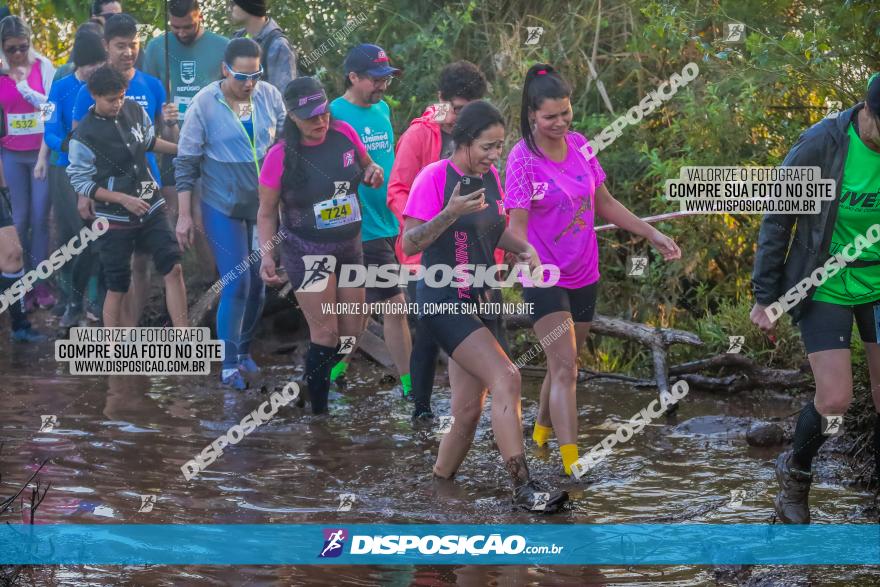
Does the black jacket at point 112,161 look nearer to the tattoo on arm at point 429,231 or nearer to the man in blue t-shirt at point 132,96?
the man in blue t-shirt at point 132,96

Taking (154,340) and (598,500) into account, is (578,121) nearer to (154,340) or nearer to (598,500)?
(154,340)

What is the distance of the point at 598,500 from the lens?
21.6ft

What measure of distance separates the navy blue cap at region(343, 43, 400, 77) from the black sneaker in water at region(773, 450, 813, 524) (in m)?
3.92

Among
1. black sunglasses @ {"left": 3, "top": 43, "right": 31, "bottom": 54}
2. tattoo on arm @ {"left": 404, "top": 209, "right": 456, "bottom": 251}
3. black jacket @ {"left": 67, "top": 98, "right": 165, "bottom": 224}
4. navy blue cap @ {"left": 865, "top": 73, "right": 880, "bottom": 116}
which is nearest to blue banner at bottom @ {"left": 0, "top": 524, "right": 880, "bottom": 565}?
tattoo on arm @ {"left": 404, "top": 209, "right": 456, "bottom": 251}

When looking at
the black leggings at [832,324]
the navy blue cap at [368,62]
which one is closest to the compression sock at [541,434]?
the black leggings at [832,324]

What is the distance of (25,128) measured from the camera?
11125mm

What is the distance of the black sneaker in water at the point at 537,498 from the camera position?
6207 millimetres

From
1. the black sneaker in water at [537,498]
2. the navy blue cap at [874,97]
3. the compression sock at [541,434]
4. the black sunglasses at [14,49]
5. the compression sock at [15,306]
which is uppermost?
the black sunglasses at [14,49]

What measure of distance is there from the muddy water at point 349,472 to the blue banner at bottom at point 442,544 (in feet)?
0.28

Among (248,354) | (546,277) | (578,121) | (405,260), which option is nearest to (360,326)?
(405,260)

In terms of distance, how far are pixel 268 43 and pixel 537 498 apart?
5.24 metres

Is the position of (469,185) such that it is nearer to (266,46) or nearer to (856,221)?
(856,221)

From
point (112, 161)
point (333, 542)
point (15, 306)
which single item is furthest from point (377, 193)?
point (15, 306)

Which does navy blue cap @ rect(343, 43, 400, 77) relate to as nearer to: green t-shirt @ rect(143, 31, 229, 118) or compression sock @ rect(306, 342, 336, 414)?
compression sock @ rect(306, 342, 336, 414)
